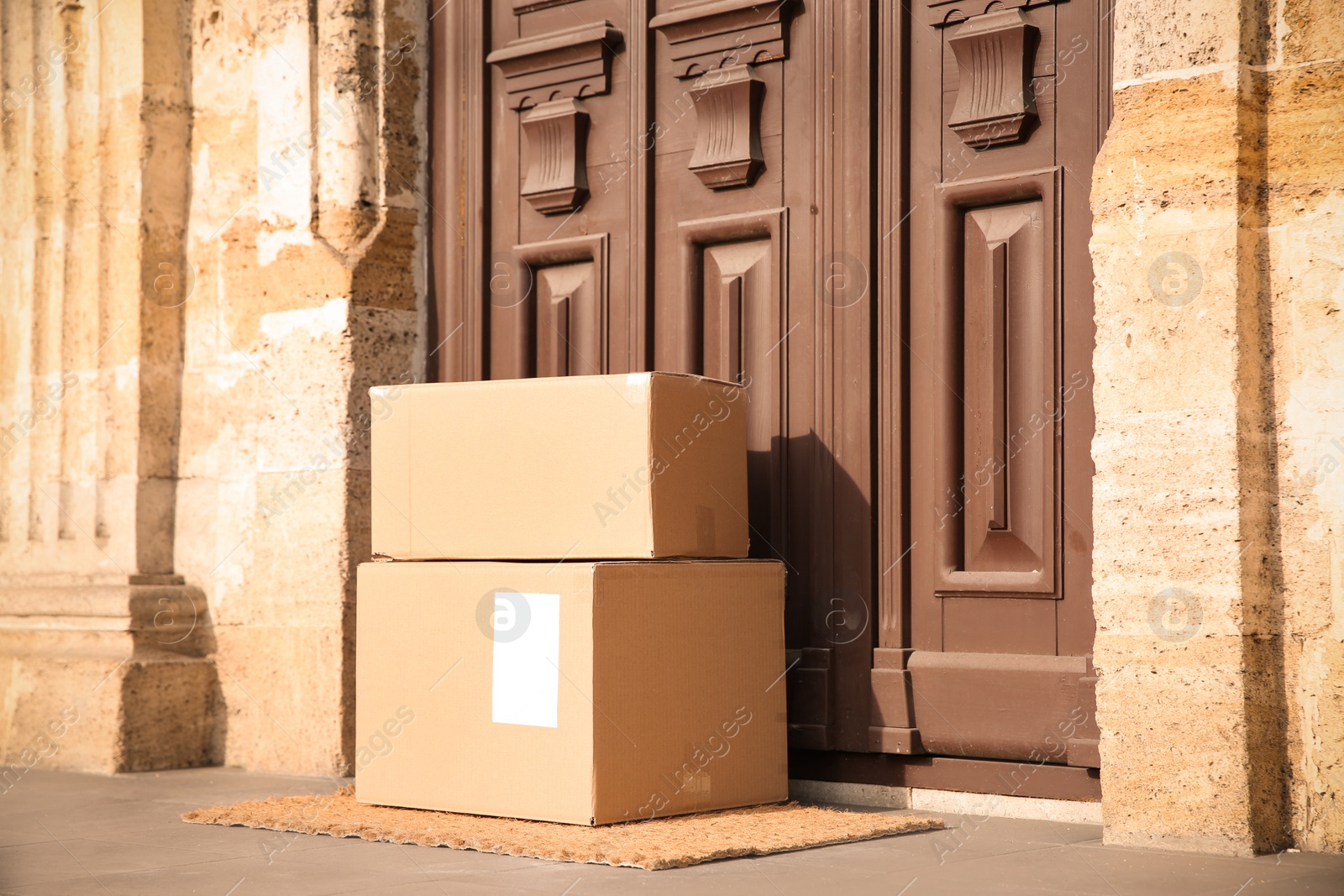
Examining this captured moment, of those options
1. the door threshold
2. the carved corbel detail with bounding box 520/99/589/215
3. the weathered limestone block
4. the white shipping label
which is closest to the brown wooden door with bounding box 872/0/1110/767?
the door threshold

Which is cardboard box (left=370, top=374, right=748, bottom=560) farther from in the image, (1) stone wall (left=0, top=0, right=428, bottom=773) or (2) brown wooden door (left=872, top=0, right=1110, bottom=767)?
(1) stone wall (left=0, top=0, right=428, bottom=773)

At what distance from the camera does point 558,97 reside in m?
4.58

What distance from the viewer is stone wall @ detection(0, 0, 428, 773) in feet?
15.4

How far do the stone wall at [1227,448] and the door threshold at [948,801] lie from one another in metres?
0.35

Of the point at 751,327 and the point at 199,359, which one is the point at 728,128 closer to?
the point at 751,327

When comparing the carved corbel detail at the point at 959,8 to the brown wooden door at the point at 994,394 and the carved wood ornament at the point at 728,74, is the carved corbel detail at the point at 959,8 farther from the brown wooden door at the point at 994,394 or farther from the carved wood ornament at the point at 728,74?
the carved wood ornament at the point at 728,74

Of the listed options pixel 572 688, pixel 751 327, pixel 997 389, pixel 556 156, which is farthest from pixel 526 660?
pixel 556 156

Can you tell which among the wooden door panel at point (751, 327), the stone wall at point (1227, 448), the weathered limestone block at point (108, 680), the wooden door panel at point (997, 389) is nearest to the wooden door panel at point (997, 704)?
the wooden door panel at point (997, 389)

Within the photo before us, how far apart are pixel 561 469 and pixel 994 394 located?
110 centimetres

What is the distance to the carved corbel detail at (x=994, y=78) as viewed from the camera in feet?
12.1

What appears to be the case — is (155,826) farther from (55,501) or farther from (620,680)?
(55,501)

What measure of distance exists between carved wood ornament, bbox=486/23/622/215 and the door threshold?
188 centimetres

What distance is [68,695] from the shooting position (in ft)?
15.7

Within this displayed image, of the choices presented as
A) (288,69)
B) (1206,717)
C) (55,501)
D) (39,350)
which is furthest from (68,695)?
(1206,717)
